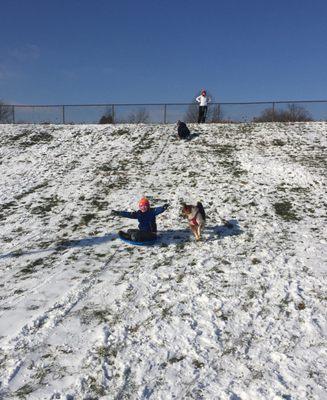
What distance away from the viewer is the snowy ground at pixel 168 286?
19.6ft

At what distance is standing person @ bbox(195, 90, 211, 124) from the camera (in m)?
26.2

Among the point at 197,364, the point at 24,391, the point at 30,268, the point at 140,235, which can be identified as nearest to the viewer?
the point at 24,391

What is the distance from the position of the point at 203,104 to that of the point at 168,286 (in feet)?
64.2

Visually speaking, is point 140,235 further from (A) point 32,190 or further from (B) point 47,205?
(A) point 32,190

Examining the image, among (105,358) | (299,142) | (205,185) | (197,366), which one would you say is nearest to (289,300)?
(197,366)

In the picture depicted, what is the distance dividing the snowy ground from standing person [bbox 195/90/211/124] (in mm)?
8641

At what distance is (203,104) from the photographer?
2641cm

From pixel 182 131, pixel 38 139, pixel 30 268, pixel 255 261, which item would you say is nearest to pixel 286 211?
pixel 255 261

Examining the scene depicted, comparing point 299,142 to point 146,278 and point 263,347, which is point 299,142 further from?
point 263,347

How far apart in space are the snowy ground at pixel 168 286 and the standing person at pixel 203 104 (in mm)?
8641

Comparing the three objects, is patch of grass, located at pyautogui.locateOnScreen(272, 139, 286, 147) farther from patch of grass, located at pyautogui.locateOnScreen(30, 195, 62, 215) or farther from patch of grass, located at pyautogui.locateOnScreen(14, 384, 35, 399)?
patch of grass, located at pyautogui.locateOnScreen(14, 384, 35, 399)

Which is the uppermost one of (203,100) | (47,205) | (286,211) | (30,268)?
(203,100)

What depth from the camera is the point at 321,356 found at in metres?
6.25

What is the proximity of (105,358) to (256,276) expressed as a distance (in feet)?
12.9
